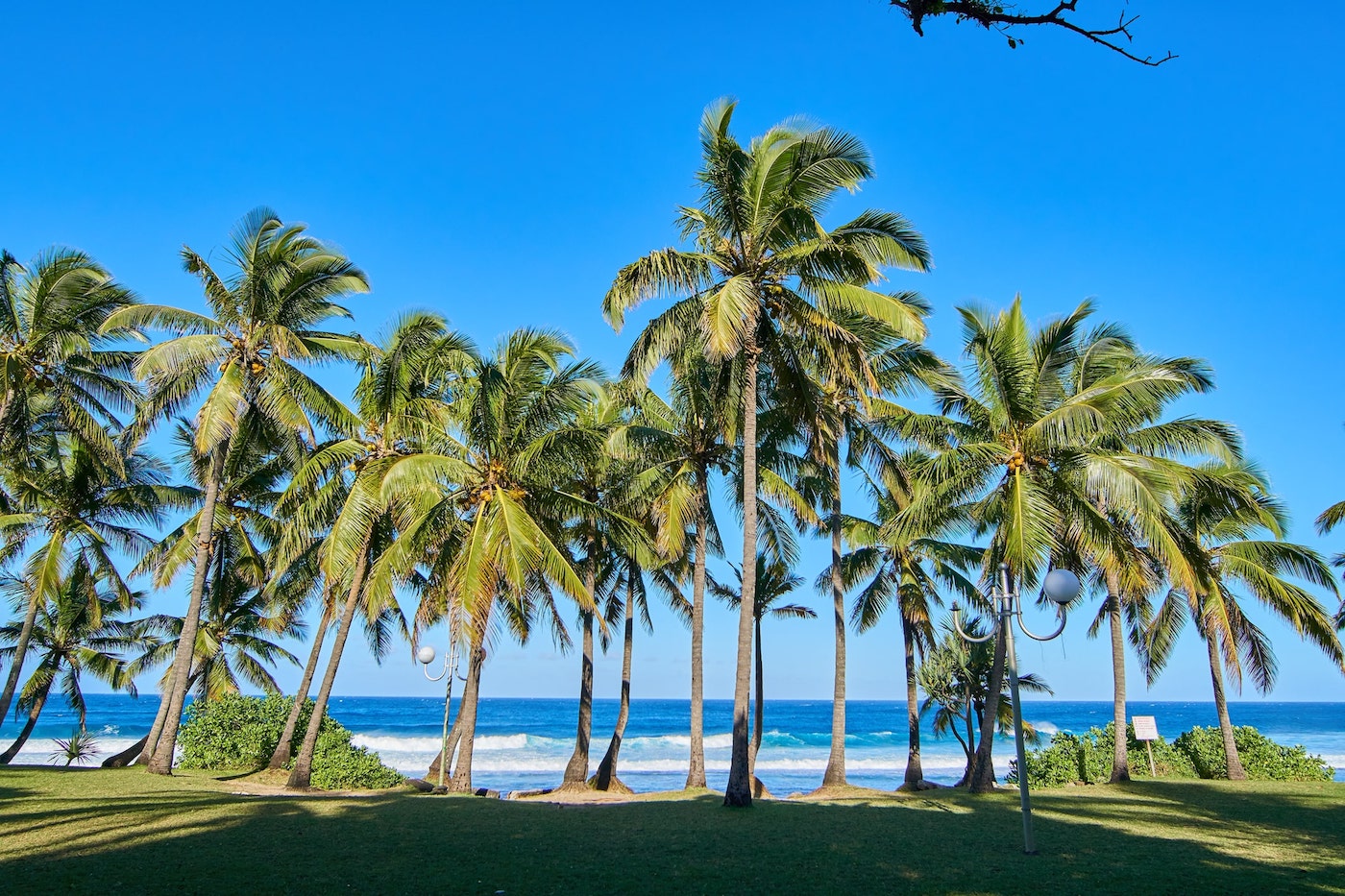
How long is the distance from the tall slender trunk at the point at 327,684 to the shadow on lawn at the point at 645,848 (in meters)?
3.33

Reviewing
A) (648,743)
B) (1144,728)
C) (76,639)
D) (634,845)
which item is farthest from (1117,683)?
(648,743)

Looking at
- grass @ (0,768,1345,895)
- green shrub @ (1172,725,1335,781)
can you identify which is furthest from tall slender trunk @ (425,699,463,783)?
green shrub @ (1172,725,1335,781)

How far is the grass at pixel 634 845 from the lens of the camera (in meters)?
6.87

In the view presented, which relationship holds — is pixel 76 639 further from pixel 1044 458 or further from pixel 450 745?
pixel 1044 458

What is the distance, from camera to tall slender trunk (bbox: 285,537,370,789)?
15680 mm

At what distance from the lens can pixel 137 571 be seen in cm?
2127

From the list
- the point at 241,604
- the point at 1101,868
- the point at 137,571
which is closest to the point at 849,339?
the point at 1101,868

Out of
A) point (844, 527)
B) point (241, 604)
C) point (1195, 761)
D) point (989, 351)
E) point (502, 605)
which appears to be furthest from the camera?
point (241, 604)

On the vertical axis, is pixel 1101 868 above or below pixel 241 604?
below

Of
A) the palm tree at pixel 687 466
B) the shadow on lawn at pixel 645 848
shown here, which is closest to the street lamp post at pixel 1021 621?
the shadow on lawn at pixel 645 848

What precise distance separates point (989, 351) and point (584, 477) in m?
9.93

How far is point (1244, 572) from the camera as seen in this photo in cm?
1783

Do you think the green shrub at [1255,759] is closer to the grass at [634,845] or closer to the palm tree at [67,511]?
the grass at [634,845]

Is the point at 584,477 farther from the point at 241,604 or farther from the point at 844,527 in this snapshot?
the point at 241,604
